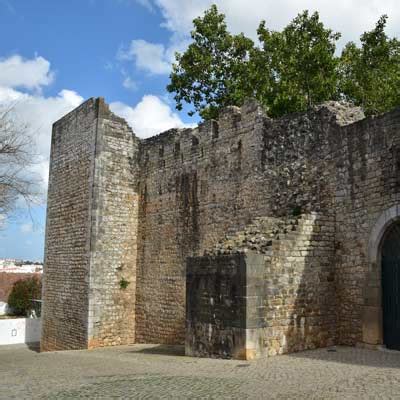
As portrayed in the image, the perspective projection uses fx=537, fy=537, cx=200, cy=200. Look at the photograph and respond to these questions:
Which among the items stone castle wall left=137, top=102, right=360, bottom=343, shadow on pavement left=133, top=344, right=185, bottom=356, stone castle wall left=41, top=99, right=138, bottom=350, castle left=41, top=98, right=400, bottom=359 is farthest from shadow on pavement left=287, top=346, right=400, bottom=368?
stone castle wall left=41, top=99, right=138, bottom=350

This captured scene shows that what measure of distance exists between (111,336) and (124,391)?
9.40 metres

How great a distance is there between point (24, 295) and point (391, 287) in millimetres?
33883

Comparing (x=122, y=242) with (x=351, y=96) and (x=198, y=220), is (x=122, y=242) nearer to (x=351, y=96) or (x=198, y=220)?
(x=198, y=220)

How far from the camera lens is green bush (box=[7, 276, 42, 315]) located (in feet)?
127

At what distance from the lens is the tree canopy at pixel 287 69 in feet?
70.7

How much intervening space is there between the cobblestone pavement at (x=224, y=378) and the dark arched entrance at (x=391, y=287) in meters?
0.42

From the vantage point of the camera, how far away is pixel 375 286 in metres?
9.95

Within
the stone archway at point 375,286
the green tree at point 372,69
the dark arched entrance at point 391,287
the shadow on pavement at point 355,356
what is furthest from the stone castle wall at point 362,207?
the green tree at point 372,69

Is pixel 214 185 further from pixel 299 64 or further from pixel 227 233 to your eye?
pixel 299 64

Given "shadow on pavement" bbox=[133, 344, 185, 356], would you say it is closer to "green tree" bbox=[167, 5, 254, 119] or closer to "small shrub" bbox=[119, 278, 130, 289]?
"small shrub" bbox=[119, 278, 130, 289]

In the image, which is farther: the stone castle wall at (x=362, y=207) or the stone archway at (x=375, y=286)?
the stone castle wall at (x=362, y=207)

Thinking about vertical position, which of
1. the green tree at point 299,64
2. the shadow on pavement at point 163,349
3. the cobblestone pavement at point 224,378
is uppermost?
the green tree at point 299,64

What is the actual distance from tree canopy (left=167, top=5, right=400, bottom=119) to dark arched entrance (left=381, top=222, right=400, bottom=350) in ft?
39.1

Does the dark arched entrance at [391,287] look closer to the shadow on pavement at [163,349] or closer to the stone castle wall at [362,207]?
the stone castle wall at [362,207]
